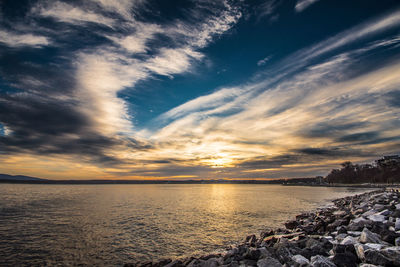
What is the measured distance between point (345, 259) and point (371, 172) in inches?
7535

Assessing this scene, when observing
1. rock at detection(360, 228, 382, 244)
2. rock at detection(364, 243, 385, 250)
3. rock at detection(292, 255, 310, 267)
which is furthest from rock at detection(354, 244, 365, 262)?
rock at detection(292, 255, 310, 267)

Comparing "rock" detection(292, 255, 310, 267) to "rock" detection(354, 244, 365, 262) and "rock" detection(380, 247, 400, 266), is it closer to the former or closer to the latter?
"rock" detection(354, 244, 365, 262)

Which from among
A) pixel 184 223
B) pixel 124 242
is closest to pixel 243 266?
pixel 124 242

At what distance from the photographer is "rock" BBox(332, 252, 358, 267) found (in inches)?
263

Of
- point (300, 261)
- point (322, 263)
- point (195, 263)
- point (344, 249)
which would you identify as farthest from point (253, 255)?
point (344, 249)

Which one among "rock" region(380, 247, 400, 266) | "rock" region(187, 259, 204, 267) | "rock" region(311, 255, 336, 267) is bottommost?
"rock" region(187, 259, 204, 267)

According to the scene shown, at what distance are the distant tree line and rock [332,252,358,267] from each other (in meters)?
155

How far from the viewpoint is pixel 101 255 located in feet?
43.7

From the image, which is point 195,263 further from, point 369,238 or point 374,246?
point 369,238

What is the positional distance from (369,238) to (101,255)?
47.6 feet

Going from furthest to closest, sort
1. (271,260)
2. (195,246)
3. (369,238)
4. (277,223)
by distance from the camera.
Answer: (277,223)
(195,246)
(369,238)
(271,260)

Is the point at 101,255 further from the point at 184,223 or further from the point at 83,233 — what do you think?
the point at 184,223

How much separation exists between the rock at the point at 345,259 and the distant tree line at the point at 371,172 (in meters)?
155

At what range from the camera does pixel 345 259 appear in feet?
22.4
